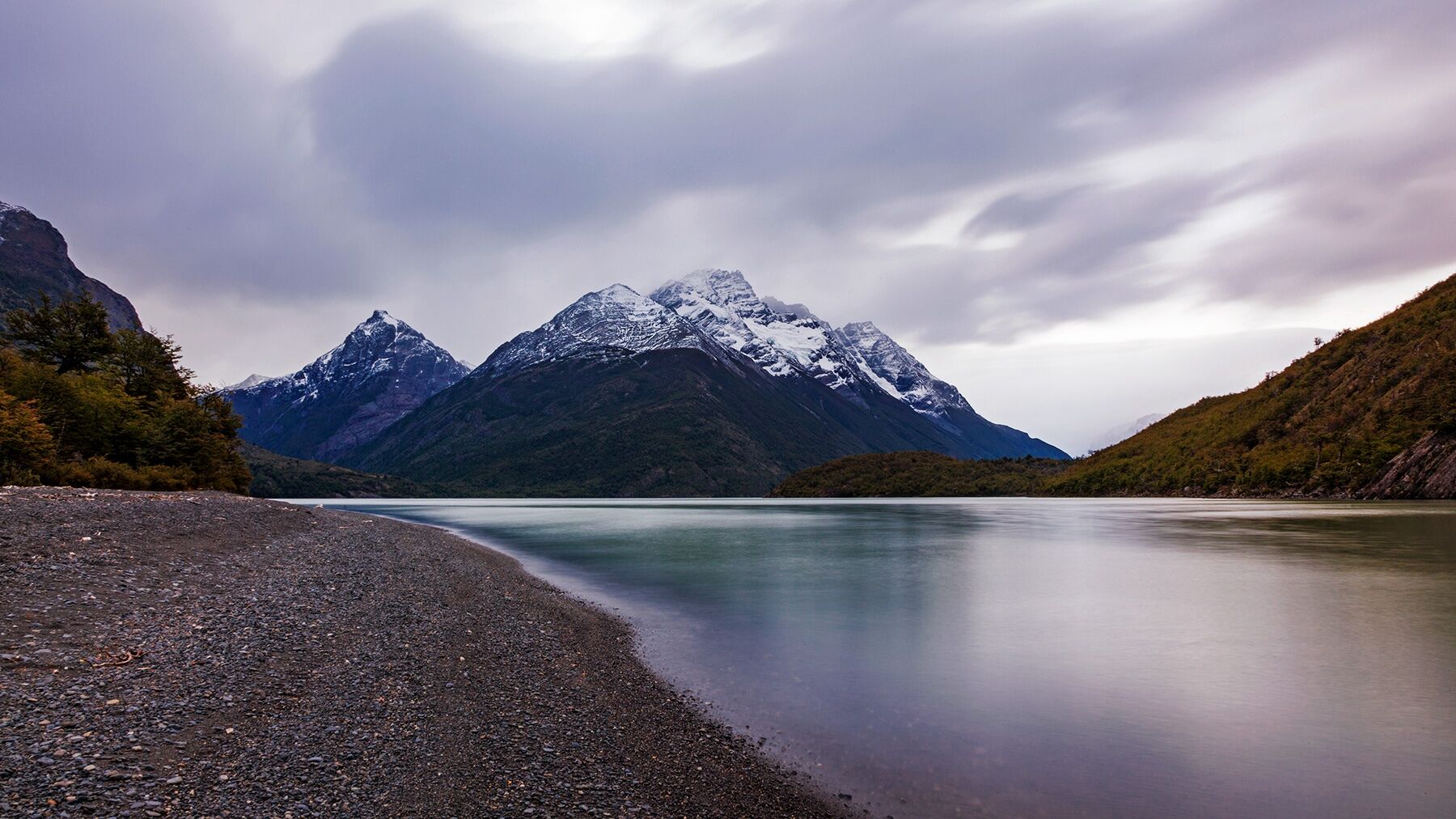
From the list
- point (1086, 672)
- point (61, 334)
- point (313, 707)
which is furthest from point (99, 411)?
point (1086, 672)

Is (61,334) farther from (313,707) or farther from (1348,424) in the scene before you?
(1348,424)

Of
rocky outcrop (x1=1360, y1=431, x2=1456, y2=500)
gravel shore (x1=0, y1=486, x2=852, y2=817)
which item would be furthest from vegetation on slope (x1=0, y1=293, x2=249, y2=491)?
rocky outcrop (x1=1360, y1=431, x2=1456, y2=500)

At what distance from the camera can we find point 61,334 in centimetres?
6338

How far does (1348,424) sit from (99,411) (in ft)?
511

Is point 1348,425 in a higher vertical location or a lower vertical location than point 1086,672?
higher

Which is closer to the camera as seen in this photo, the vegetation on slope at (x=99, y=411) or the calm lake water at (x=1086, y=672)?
the calm lake water at (x=1086, y=672)

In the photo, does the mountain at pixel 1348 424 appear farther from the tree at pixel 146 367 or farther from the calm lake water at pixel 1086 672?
the tree at pixel 146 367

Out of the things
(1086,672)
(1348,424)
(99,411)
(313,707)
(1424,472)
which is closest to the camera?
(313,707)

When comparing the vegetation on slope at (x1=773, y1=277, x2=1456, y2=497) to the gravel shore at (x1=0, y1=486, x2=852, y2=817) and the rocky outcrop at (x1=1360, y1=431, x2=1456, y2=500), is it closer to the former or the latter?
the rocky outcrop at (x1=1360, y1=431, x2=1456, y2=500)

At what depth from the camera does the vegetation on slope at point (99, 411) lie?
44.2 metres

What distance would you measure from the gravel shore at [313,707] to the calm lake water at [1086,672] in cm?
213

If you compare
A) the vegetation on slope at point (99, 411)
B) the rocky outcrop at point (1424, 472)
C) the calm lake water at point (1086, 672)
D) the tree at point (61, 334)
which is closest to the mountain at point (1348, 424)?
the rocky outcrop at point (1424, 472)

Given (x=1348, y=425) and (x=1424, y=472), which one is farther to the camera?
(x=1348, y=425)

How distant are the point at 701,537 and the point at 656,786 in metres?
57.4
